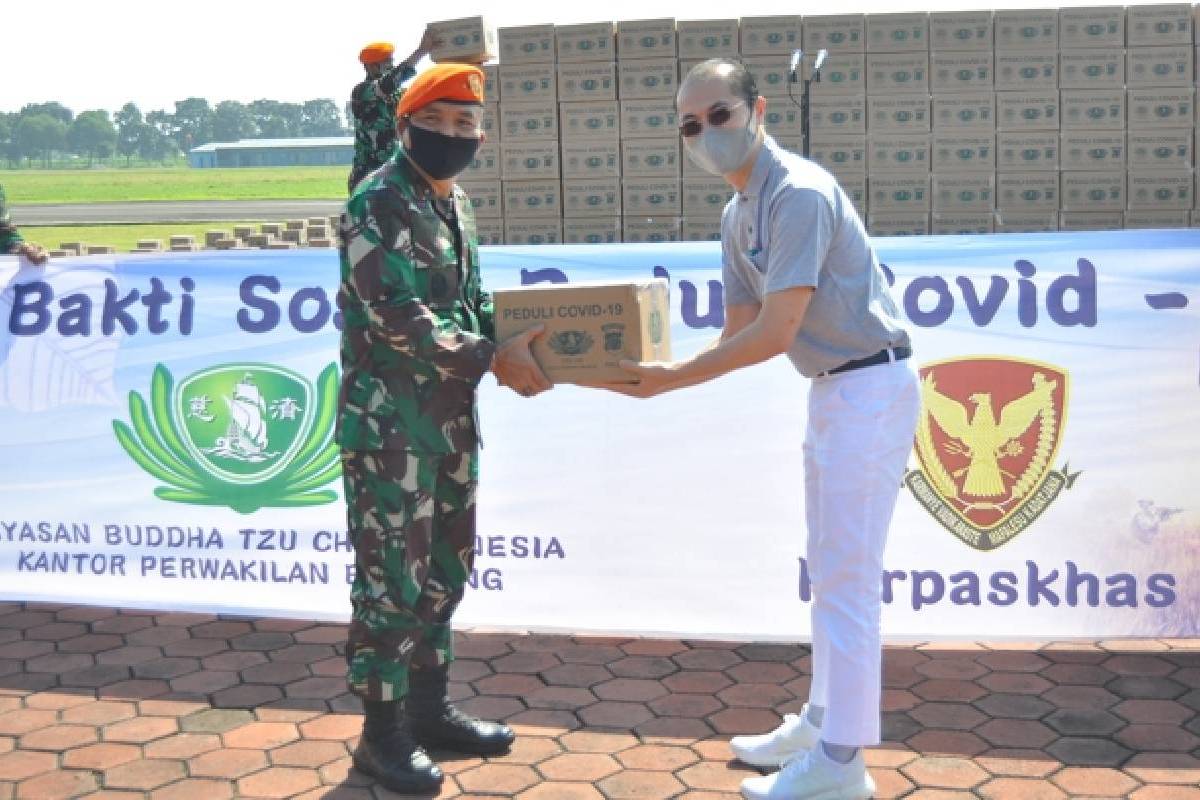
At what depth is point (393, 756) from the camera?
337 centimetres

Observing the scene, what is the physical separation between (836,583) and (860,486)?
25 centimetres

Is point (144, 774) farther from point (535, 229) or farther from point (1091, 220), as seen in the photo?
point (1091, 220)

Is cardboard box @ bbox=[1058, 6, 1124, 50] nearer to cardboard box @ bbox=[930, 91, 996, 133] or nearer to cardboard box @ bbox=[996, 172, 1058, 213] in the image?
cardboard box @ bbox=[930, 91, 996, 133]

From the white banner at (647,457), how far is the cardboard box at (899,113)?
4.12 metres

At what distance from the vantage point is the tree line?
16862 cm

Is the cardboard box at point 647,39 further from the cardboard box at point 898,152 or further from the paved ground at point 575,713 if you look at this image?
the paved ground at point 575,713

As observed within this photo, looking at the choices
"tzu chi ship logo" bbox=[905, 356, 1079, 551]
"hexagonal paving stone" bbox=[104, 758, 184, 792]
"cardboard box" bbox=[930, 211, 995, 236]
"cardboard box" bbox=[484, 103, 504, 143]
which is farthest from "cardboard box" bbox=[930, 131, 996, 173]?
"hexagonal paving stone" bbox=[104, 758, 184, 792]

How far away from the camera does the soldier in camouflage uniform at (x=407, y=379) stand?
3152 mm

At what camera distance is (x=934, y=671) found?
4125mm

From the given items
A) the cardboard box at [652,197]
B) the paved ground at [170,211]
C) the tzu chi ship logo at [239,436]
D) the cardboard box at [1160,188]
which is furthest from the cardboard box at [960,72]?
the paved ground at [170,211]

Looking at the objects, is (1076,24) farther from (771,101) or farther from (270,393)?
(270,393)

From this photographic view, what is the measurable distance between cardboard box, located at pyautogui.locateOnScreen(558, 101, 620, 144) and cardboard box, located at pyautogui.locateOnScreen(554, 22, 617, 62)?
0.30 meters

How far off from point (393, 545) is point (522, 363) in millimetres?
553

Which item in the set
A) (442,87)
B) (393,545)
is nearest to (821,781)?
(393,545)
